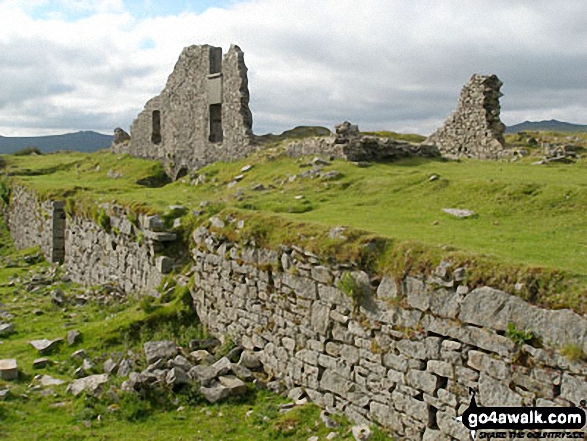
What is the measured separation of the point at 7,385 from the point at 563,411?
27.5 ft

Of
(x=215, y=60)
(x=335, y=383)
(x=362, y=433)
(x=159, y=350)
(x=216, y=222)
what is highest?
(x=215, y=60)

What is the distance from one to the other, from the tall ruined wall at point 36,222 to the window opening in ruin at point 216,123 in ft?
20.3

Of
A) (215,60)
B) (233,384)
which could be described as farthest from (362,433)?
(215,60)

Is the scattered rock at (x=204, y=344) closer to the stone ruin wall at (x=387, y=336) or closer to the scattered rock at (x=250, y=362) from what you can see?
the stone ruin wall at (x=387, y=336)

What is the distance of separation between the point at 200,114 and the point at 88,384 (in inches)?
625

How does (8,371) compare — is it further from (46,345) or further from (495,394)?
(495,394)

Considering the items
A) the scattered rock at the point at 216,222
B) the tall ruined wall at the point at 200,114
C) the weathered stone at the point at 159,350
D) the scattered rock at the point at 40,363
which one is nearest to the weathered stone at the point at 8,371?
the scattered rock at the point at 40,363

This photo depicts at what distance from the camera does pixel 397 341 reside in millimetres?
7832

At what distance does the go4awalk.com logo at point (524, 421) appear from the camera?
587cm

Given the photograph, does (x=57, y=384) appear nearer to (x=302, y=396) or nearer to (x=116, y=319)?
(x=116, y=319)

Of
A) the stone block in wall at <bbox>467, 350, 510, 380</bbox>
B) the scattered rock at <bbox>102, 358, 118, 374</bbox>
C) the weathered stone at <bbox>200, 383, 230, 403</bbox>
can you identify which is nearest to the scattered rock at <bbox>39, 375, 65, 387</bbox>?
the scattered rock at <bbox>102, 358, 118, 374</bbox>

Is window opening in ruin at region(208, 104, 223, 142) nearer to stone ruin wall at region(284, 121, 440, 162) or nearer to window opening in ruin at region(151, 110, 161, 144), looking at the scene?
window opening in ruin at region(151, 110, 161, 144)

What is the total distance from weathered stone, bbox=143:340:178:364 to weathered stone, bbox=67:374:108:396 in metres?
0.79

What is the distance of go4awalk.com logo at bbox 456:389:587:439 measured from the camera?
5871 millimetres
